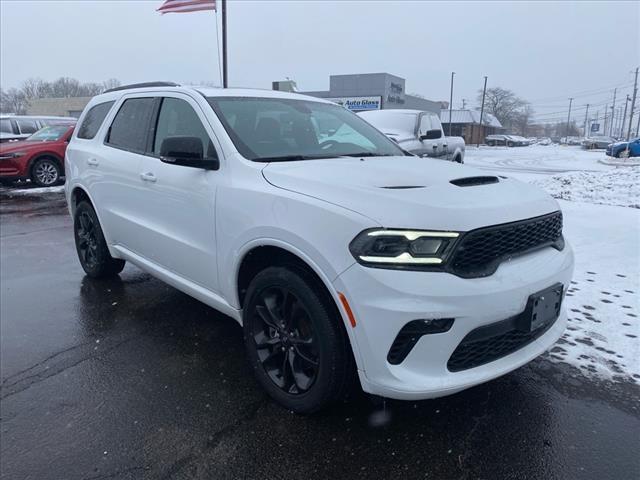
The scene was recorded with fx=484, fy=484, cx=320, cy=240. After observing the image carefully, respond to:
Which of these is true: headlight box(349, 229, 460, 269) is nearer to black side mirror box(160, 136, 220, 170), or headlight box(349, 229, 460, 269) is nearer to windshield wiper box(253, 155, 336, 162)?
windshield wiper box(253, 155, 336, 162)

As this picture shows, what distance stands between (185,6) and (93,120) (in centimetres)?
920

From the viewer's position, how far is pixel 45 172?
41.0 ft

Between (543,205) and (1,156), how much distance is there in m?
13.3

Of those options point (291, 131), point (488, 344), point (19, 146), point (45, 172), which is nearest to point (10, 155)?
point (19, 146)

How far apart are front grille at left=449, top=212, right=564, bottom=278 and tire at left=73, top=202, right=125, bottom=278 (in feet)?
12.0

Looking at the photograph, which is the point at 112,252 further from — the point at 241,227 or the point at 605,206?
the point at 605,206

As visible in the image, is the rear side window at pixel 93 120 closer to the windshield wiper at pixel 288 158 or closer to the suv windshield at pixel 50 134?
the windshield wiper at pixel 288 158

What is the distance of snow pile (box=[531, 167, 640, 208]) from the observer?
900 centimetres

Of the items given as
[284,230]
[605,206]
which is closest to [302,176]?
[284,230]

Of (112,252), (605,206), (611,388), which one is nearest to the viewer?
(611,388)

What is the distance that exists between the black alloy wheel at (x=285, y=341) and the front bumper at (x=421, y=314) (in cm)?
38

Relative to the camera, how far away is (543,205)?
8.77 ft

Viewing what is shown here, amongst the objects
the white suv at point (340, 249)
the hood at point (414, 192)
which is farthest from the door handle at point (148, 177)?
the hood at point (414, 192)

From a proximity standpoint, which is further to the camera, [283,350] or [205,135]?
[205,135]
